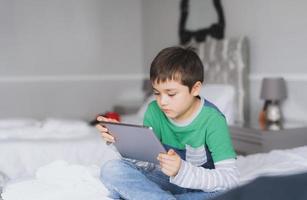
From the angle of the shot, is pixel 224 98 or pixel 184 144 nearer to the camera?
pixel 184 144

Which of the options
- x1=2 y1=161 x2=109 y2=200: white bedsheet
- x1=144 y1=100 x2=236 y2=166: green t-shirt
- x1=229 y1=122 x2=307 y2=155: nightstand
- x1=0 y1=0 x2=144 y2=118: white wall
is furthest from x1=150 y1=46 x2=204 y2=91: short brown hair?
x1=0 y1=0 x2=144 y2=118: white wall

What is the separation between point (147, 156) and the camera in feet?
4.98

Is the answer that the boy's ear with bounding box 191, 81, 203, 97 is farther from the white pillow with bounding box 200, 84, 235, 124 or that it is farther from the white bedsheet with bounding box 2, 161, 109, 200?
the white pillow with bounding box 200, 84, 235, 124

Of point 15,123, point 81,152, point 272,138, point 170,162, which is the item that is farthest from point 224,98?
point 170,162

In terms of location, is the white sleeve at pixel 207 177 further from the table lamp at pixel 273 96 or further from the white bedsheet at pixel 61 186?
the table lamp at pixel 273 96

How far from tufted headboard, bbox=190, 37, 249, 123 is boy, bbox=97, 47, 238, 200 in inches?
75.2

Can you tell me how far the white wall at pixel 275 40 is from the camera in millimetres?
3049

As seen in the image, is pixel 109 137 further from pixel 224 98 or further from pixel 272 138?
pixel 224 98

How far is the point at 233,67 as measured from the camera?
138 inches

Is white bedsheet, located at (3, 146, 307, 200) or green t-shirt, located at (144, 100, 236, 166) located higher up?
green t-shirt, located at (144, 100, 236, 166)

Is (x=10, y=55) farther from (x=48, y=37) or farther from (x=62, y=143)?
(x=62, y=143)

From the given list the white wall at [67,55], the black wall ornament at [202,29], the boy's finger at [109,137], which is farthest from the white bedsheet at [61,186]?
the white wall at [67,55]

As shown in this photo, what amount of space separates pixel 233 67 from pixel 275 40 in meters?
0.41

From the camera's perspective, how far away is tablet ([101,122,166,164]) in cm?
139
